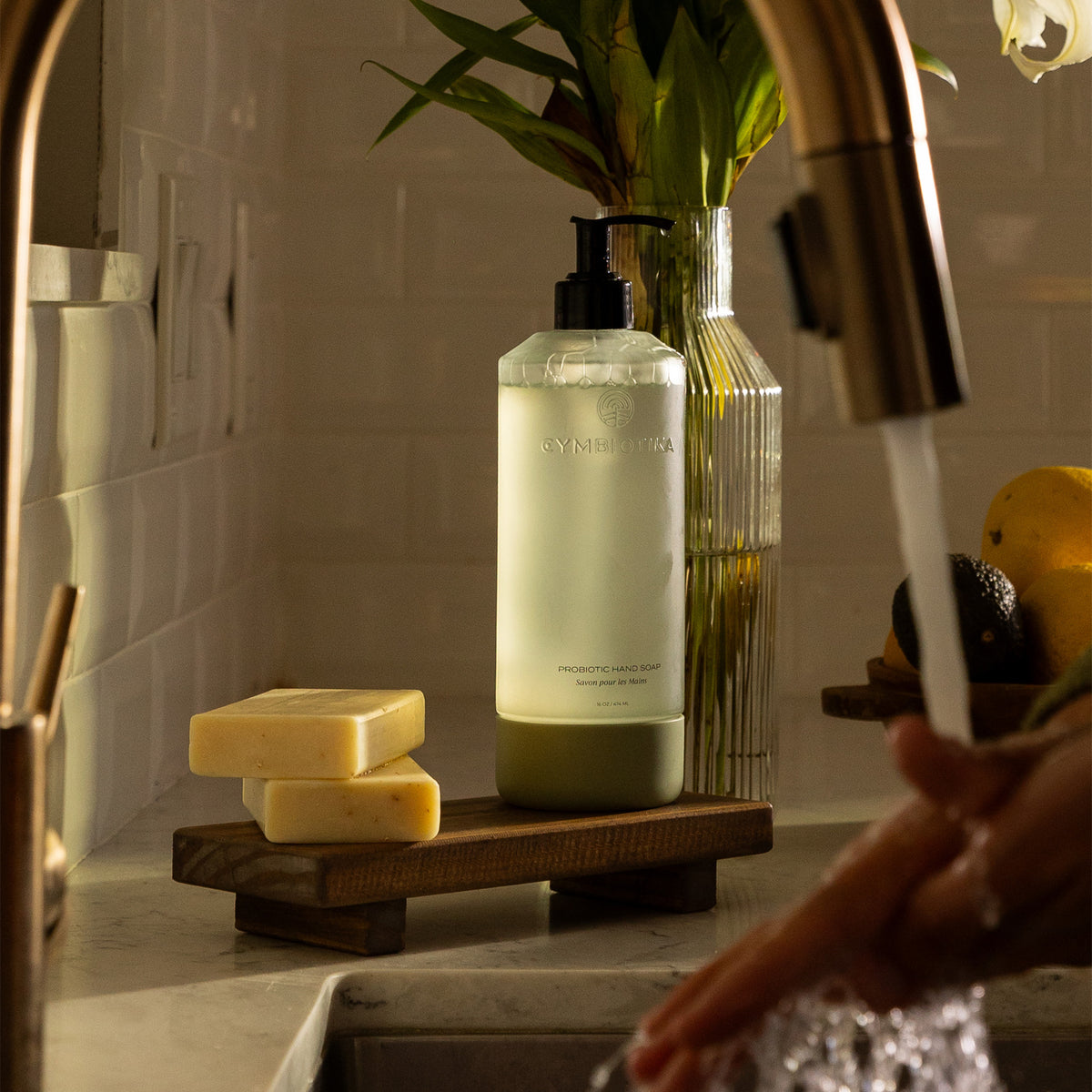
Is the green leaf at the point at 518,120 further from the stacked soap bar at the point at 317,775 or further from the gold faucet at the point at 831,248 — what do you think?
the gold faucet at the point at 831,248

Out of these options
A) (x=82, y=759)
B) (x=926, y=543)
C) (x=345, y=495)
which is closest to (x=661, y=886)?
(x=82, y=759)

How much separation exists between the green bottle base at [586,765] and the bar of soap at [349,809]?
7 centimetres

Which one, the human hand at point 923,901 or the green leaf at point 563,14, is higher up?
the green leaf at point 563,14

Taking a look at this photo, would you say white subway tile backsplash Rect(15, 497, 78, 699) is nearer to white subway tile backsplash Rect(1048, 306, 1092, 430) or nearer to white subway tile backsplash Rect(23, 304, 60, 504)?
white subway tile backsplash Rect(23, 304, 60, 504)

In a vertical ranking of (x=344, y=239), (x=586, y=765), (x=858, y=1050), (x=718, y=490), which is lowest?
(x=858, y=1050)

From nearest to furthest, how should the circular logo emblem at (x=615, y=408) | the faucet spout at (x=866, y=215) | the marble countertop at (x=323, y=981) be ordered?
the faucet spout at (x=866, y=215) < the marble countertop at (x=323, y=981) < the circular logo emblem at (x=615, y=408)

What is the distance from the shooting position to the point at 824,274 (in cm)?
33

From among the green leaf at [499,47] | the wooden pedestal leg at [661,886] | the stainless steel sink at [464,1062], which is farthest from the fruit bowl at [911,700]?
the green leaf at [499,47]

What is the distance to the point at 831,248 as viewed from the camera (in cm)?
33

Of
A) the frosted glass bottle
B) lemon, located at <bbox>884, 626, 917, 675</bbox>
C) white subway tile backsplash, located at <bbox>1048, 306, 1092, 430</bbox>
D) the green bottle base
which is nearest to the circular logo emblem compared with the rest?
the frosted glass bottle

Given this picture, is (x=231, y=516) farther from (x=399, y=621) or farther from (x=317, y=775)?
(x=317, y=775)

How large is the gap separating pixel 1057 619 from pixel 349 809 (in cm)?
37

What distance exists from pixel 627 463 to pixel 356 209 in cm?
62

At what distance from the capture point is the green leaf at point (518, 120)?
0.82 meters
